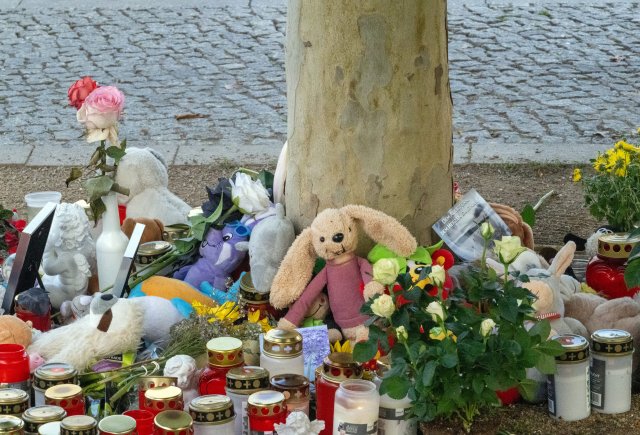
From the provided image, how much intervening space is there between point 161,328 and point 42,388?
0.62m

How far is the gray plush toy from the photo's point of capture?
145 inches

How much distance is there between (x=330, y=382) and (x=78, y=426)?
2.41ft

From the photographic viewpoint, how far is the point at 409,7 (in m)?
3.71

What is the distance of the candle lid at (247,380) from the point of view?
293cm

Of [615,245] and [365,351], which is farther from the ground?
[365,351]

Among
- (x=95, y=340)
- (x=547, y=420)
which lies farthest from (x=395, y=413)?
(x=95, y=340)

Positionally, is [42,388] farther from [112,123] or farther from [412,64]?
[412,64]

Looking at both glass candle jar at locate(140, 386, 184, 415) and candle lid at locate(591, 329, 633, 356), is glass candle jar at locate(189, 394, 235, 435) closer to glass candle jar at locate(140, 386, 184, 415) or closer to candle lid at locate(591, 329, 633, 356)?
glass candle jar at locate(140, 386, 184, 415)

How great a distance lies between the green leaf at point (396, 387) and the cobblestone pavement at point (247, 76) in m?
3.36

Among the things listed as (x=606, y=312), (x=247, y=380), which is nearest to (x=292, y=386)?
(x=247, y=380)

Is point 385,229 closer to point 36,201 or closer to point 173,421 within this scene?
point 173,421

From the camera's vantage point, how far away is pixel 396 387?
2.84 metres

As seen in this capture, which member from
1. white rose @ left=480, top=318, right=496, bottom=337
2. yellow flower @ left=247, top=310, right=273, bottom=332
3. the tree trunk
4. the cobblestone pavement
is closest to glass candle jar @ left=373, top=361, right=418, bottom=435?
white rose @ left=480, top=318, right=496, bottom=337

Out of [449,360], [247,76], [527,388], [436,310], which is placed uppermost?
[436,310]
